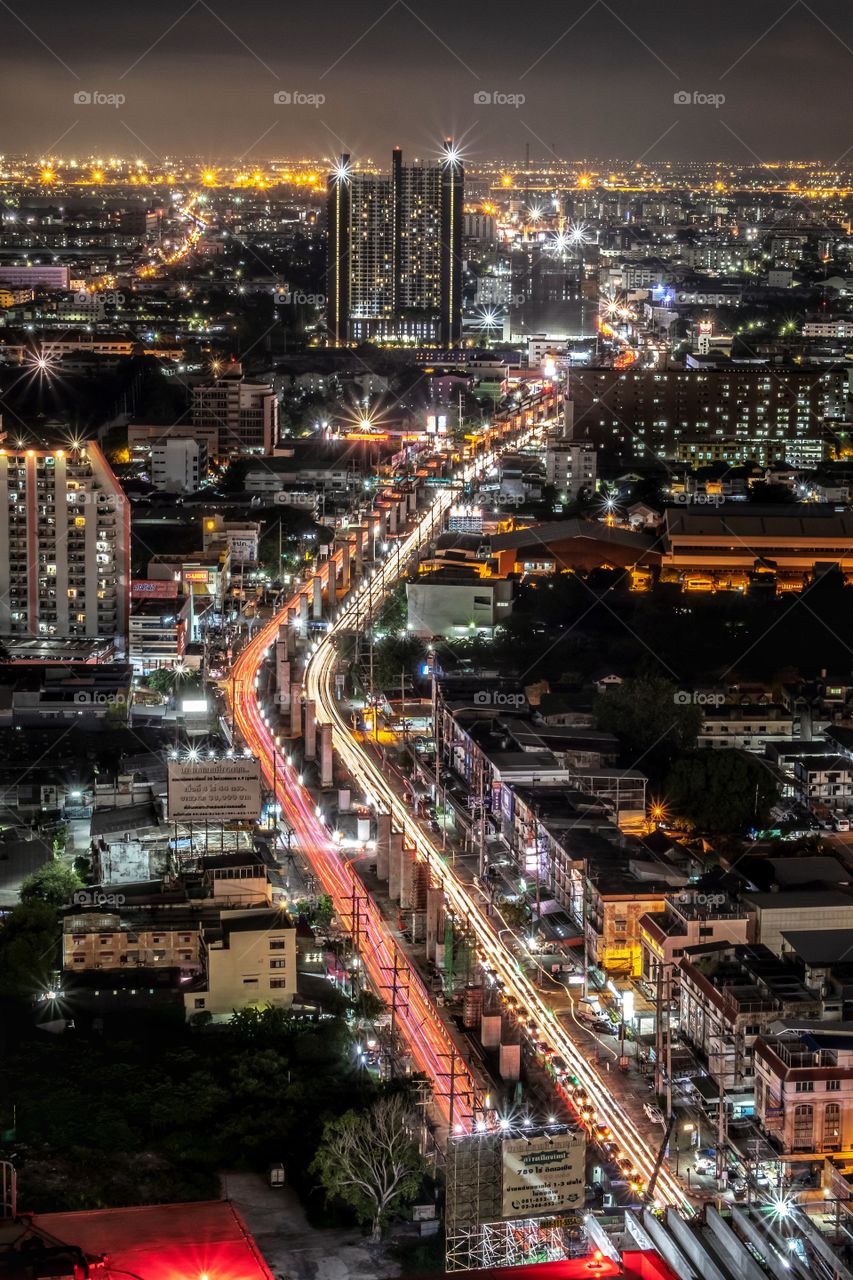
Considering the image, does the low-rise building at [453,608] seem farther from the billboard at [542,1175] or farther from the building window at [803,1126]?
the billboard at [542,1175]

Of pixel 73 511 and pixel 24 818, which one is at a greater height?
pixel 73 511

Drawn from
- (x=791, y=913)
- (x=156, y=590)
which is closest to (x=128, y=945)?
(x=791, y=913)

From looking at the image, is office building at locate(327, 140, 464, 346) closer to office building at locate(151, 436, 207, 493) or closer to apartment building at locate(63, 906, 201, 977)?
Result: office building at locate(151, 436, 207, 493)

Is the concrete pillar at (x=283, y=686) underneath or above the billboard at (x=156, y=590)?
underneath

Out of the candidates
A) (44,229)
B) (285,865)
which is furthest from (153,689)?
(44,229)

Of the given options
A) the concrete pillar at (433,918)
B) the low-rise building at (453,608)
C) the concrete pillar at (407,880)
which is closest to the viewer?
the concrete pillar at (433,918)

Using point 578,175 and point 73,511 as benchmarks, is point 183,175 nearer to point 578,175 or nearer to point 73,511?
point 578,175

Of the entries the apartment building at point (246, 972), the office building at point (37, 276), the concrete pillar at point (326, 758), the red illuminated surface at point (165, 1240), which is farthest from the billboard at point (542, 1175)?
the office building at point (37, 276)
